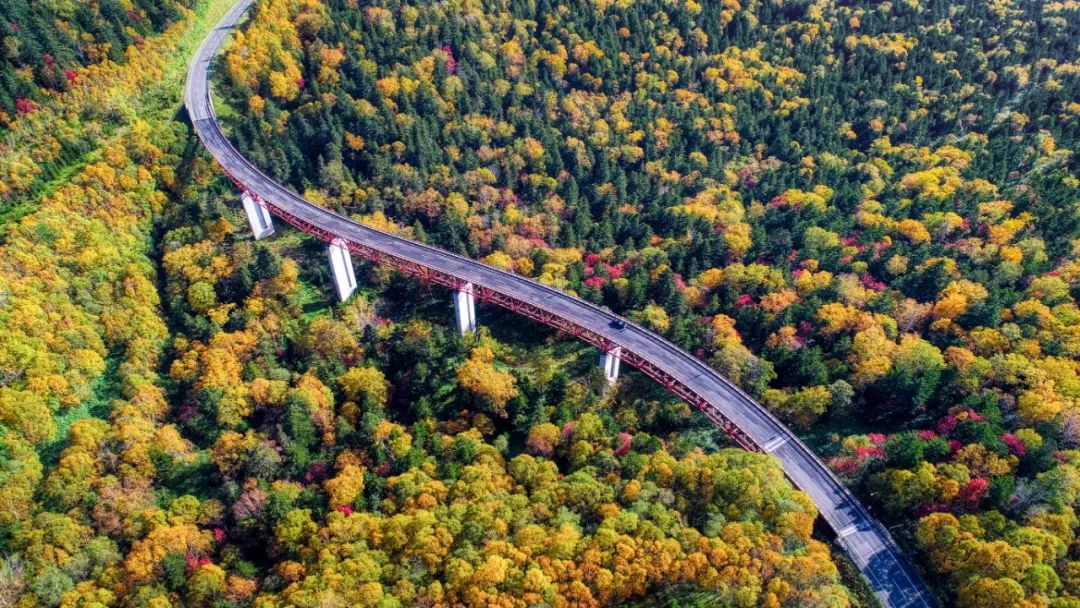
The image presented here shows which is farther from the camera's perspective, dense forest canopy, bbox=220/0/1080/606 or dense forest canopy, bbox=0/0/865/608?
dense forest canopy, bbox=220/0/1080/606

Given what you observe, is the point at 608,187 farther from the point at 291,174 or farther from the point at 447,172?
the point at 291,174

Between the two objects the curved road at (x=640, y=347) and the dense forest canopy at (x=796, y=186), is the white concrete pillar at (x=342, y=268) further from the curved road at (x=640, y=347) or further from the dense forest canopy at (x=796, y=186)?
the dense forest canopy at (x=796, y=186)

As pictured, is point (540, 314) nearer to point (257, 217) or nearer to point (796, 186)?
point (257, 217)

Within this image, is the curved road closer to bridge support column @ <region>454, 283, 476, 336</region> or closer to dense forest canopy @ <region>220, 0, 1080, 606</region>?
bridge support column @ <region>454, 283, 476, 336</region>

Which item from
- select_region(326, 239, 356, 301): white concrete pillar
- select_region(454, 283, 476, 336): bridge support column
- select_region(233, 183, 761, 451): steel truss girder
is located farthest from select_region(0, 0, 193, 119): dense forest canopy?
select_region(454, 283, 476, 336): bridge support column

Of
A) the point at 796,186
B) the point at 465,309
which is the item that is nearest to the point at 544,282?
the point at 465,309

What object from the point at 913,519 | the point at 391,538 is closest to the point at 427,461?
the point at 391,538

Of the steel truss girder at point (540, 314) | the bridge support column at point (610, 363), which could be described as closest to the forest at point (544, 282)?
the bridge support column at point (610, 363)
